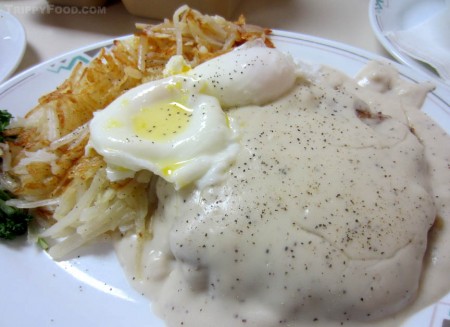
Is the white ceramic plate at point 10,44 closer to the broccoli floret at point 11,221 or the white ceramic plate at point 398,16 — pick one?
the broccoli floret at point 11,221

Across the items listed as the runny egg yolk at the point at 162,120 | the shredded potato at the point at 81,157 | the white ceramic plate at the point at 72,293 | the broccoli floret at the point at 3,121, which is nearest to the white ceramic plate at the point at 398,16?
the white ceramic plate at the point at 72,293

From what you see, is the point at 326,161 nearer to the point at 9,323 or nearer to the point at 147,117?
Answer: the point at 147,117

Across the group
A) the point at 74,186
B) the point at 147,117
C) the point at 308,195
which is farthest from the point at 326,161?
the point at 74,186

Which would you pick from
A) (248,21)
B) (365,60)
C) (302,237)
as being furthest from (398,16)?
(302,237)

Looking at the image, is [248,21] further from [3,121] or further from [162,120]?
[3,121]

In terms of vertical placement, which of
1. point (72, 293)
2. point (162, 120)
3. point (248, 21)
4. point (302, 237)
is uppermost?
point (162, 120)

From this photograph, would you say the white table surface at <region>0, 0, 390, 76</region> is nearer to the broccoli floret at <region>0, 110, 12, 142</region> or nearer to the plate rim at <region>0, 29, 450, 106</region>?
the plate rim at <region>0, 29, 450, 106</region>

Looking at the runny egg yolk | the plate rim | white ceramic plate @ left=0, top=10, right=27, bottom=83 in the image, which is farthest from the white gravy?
white ceramic plate @ left=0, top=10, right=27, bottom=83
